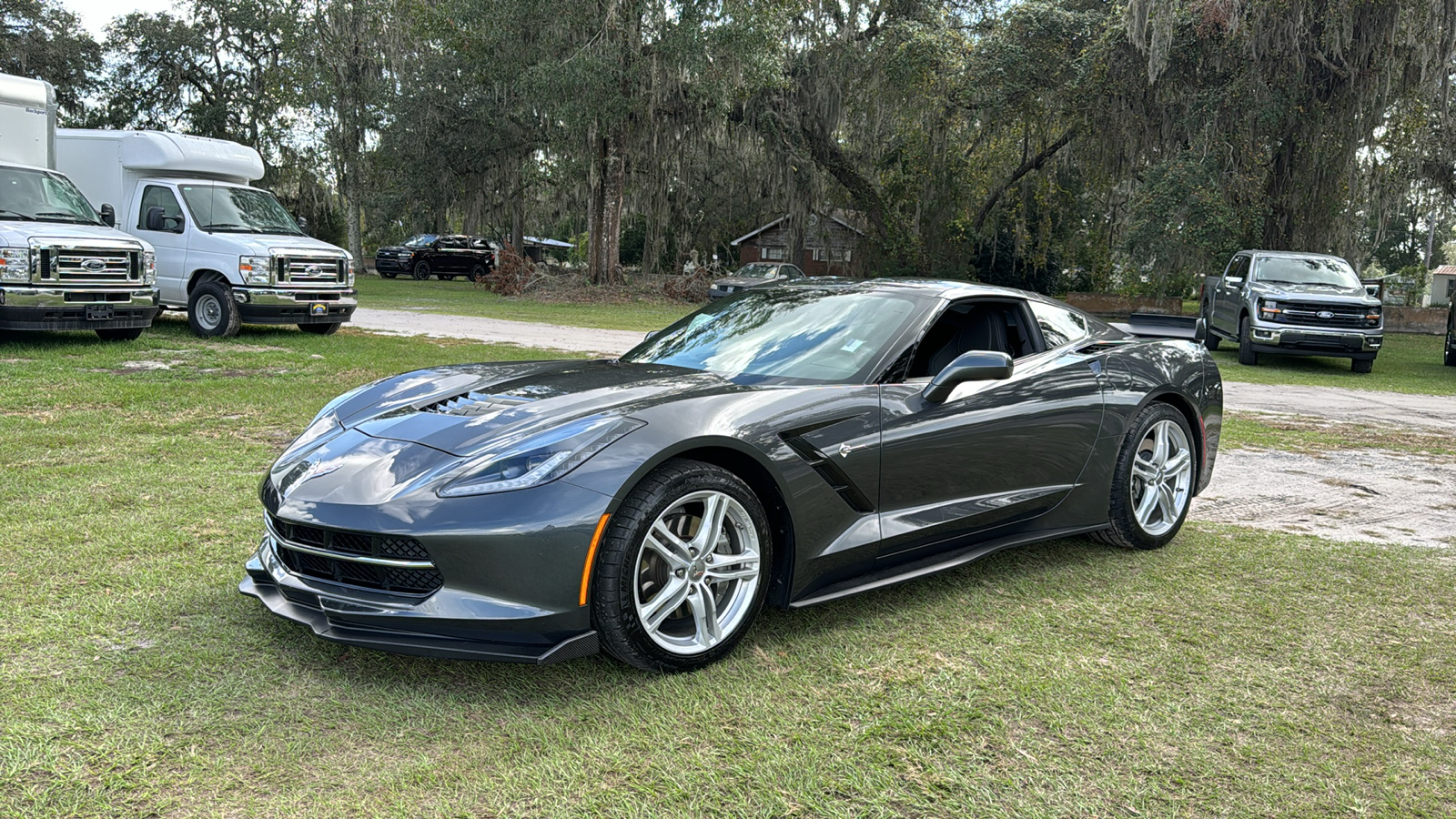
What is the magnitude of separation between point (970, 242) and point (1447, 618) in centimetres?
3233

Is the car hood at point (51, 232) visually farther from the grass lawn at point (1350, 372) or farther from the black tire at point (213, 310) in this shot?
the grass lawn at point (1350, 372)

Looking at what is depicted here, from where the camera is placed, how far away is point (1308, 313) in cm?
1598

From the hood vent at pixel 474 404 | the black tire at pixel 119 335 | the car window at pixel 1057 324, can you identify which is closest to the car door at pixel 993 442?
the car window at pixel 1057 324

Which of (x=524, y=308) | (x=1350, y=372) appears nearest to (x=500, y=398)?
(x=1350, y=372)

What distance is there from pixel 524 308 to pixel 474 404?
2231 cm

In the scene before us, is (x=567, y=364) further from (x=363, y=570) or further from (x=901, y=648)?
(x=901, y=648)

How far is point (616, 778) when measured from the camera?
2656 mm

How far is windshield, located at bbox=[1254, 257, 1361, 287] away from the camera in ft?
54.4

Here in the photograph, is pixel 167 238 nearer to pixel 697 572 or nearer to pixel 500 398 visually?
pixel 500 398

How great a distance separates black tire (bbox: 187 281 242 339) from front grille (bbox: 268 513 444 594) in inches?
444

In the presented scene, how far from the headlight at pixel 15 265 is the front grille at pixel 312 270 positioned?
2.88 meters

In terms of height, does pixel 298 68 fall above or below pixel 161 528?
above

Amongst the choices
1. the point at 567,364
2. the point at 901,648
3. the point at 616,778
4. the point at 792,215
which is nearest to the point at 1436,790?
the point at 901,648

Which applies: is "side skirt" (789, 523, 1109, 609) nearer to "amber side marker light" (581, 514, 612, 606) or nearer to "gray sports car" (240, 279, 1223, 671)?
"gray sports car" (240, 279, 1223, 671)
